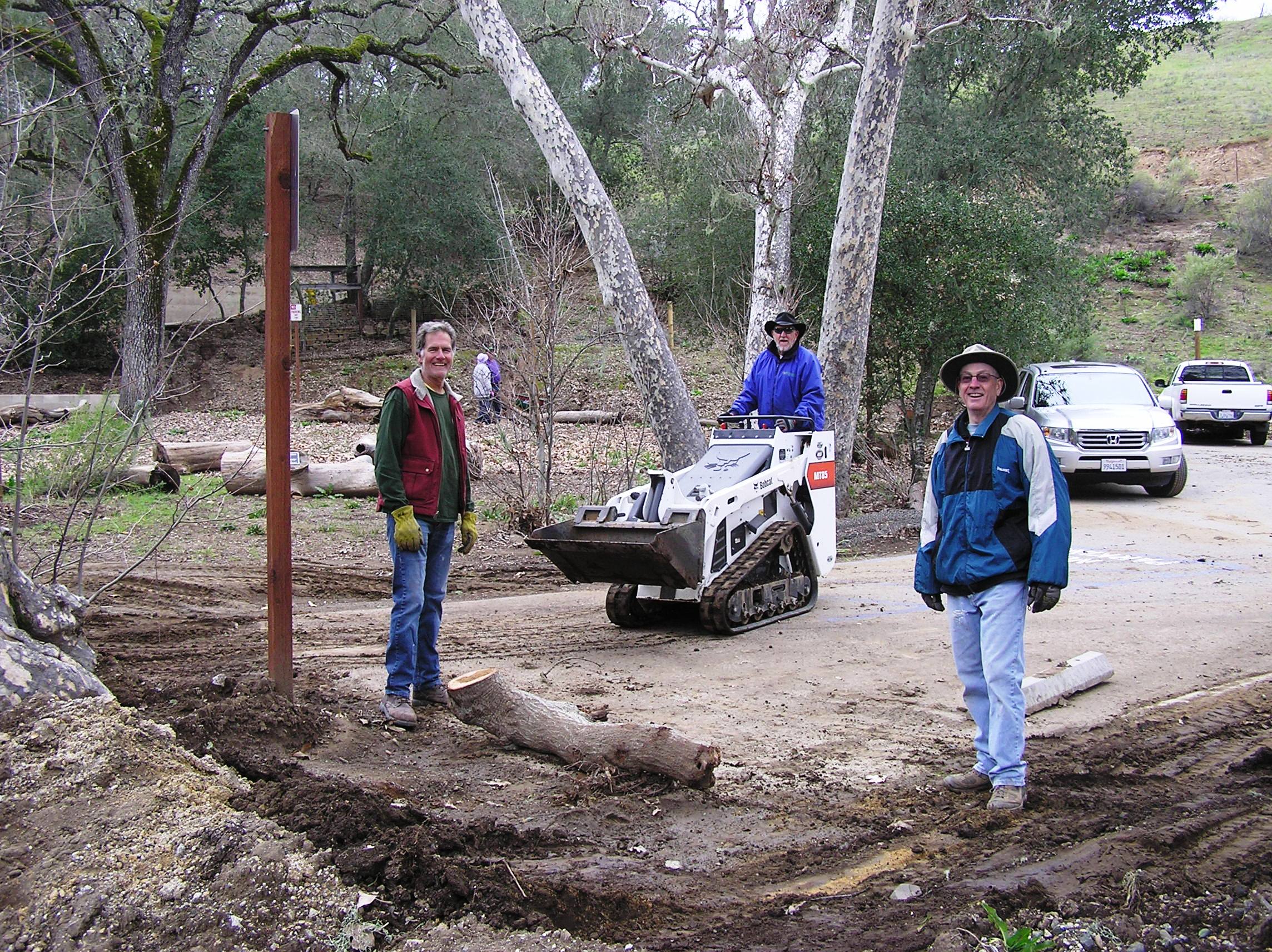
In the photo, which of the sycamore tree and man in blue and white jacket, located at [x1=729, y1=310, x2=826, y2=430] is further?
the sycamore tree

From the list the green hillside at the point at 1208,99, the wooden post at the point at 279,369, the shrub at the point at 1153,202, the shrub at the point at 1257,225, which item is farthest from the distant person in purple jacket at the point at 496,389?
the green hillside at the point at 1208,99

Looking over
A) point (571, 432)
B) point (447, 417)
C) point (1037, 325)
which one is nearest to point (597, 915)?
point (447, 417)

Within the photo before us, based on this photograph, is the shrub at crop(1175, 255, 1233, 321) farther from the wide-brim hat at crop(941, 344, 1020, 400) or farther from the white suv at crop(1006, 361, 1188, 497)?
the wide-brim hat at crop(941, 344, 1020, 400)

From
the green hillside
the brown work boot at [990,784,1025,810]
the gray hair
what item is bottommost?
the brown work boot at [990,784,1025,810]

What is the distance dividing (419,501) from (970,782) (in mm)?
3182

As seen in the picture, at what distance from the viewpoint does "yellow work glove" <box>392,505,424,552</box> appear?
5906mm

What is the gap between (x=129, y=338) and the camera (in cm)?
1981

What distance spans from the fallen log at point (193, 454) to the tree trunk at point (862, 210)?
798cm

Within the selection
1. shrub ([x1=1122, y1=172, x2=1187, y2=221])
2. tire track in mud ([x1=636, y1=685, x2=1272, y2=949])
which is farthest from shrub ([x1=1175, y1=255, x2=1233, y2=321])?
tire track in mud ([x1=636, y1=685, x2=1272, y2=949])

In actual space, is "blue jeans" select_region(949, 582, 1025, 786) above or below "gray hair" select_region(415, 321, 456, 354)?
below

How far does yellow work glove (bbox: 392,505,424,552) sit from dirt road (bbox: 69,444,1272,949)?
985 millimetres

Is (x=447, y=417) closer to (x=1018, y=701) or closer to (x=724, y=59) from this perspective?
(x=1018, y=701)

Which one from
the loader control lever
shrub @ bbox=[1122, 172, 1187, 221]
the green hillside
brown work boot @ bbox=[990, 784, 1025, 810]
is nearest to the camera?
brown work boot @ bbox=[990, 784, 1025, 810]

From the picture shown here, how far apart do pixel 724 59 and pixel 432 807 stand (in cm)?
1723
